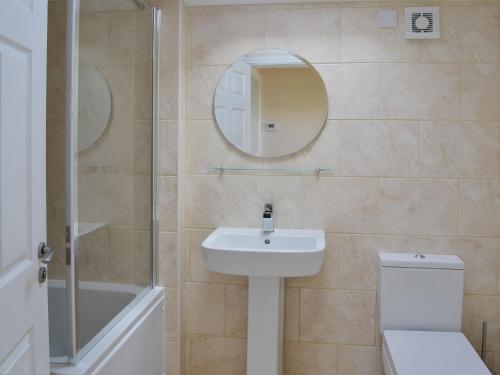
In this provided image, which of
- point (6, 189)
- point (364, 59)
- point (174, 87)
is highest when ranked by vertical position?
point (364, 59)

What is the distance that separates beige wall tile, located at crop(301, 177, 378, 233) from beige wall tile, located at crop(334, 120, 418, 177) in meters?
0.07

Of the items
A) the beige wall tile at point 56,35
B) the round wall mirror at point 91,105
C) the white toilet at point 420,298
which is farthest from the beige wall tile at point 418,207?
the beige wall tile at point 56,35

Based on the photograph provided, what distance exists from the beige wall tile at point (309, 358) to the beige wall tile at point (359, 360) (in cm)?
4

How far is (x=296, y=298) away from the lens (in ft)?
8.29

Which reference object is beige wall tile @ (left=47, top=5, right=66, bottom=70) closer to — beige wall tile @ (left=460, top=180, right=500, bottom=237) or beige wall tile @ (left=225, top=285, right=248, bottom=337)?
beige wall tile @ (left=225, top=285, right=248, bottom=337)

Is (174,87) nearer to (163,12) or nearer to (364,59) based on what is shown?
(163,12)

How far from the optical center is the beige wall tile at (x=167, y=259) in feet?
7.99

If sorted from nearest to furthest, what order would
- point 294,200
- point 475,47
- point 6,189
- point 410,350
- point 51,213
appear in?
point 6,189 → point 51,213 → point 410,350 → point 475,47 → point 294,200

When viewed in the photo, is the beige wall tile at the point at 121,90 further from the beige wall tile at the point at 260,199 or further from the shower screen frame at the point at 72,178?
the beige wall tile at the point at 260,199

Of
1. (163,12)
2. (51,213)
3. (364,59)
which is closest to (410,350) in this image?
(364,59)

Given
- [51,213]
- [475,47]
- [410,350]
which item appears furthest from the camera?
[475,47]

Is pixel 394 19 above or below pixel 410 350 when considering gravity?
above

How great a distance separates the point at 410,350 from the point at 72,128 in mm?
1658

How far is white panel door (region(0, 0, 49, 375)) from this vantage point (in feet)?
3.84
